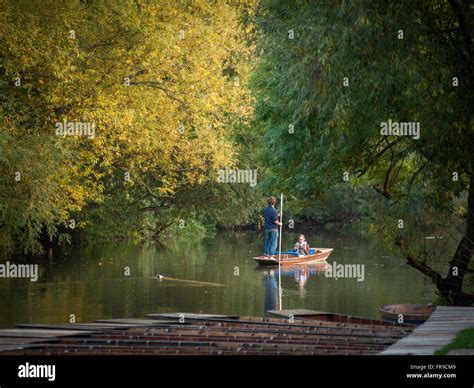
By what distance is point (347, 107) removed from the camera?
19.8m

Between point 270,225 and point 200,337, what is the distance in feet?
71.8

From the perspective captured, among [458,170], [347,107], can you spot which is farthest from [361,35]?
[458,170]

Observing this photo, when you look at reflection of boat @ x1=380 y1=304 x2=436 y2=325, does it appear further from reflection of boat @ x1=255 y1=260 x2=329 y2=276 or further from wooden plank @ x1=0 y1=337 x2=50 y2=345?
reflection of boat @ x1=255 y1=260 x2=329 y2=276

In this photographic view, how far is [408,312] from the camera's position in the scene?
20578 millimetres

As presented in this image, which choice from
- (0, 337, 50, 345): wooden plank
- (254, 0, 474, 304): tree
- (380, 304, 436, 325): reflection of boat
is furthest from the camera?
(380, 304, 436, 325): reflection of boat
